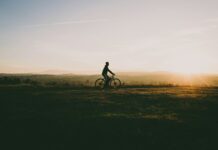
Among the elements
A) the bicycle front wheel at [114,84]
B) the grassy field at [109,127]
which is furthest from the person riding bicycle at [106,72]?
the grassy field at [109,127]

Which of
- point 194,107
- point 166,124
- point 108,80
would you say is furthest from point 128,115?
point 108,80

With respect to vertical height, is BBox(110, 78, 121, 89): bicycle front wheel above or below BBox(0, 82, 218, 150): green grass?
above

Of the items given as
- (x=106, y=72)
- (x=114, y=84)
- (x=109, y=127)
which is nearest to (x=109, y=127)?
(x=109, y=127)

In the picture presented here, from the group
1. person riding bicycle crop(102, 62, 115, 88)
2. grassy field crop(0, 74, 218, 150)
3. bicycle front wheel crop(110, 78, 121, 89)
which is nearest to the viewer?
grassy field crop(0, 74, 218, 150)

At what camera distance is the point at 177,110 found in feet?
59.1

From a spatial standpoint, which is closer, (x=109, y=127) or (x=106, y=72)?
(x=109, y=127)

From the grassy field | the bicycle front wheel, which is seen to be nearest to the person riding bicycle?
the bicycle front wheel

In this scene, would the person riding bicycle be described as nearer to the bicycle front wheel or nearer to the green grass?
the bicycle front wheel

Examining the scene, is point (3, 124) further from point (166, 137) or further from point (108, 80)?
point (108, 80)

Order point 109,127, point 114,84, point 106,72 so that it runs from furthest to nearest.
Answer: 1. point 114,84
2. point 106,72
3. point 109,127

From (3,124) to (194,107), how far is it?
34.4ft

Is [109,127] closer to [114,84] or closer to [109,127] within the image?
[109,127]

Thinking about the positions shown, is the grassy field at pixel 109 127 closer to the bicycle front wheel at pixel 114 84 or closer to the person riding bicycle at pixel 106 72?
the person riding bicycle at pixel 106 72

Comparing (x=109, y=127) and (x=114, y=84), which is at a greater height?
(x=114, y=84)
